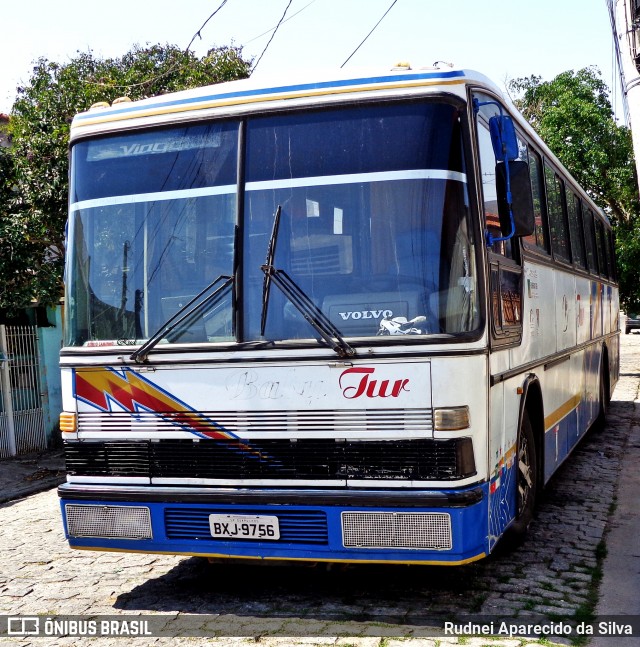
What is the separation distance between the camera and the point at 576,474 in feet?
32.7

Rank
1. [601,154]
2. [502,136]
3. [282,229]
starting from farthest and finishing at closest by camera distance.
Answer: [601,154], [502,136], [282,229]

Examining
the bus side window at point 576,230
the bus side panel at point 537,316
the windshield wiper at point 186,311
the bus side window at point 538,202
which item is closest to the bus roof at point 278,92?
the windshield wiper at point 186,311

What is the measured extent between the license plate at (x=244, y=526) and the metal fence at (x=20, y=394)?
326 inches

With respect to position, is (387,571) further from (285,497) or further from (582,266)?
(582,266)

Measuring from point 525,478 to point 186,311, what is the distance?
9.32 ft

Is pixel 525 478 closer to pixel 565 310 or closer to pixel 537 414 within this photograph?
pixel 537 414

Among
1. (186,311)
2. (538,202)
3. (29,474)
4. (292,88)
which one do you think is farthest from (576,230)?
(29,474)

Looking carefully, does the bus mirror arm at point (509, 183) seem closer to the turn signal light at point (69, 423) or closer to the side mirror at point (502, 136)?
the side mirror at point (502, 136)

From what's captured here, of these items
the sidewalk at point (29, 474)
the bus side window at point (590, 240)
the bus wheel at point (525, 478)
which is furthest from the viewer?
the bus side window at point (590, 240)

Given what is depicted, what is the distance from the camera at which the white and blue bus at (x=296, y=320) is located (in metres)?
4.99

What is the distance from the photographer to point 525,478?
A: 21.6 feet

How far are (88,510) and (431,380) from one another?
2255 millimetres

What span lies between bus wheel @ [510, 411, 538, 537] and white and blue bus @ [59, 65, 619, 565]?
0.51 meters

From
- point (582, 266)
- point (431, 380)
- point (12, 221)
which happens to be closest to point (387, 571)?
point (431, 380)
